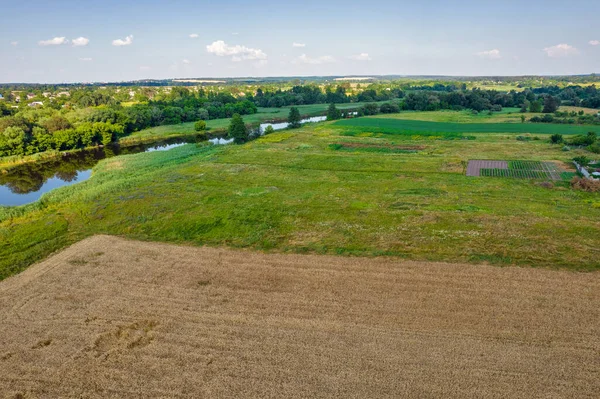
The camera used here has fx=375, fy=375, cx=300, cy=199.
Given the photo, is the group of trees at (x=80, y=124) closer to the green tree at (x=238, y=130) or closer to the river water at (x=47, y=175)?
the river water at (x=47, y=175)

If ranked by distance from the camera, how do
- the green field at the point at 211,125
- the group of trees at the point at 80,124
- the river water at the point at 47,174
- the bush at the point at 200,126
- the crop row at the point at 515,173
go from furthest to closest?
1. the bush at the point at 200,126
2. the green field at the point at 211,125
3. the group of trees at the point at 80,124
4. the river water at the point at 47,174
5. the crop row at the point at 515,173

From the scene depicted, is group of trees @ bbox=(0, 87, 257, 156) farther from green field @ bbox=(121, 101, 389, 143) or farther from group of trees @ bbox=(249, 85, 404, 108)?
group of trees @ bbox=(249, 85, 404, 108)

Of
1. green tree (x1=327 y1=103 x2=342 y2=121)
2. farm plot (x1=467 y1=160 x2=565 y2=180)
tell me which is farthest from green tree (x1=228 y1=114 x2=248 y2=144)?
farm plot (x1=467 y1=160 x2=565 y2=180)

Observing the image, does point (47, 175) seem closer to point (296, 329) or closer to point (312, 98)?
point (296, 329)

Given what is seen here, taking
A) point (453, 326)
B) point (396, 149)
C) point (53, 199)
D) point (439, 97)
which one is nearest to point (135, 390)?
point (453, 326)

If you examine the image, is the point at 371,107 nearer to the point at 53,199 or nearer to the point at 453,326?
the point at 53,199

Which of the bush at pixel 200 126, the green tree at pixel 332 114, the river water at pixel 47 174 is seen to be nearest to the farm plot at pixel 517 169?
the river water at pixel 47 174
